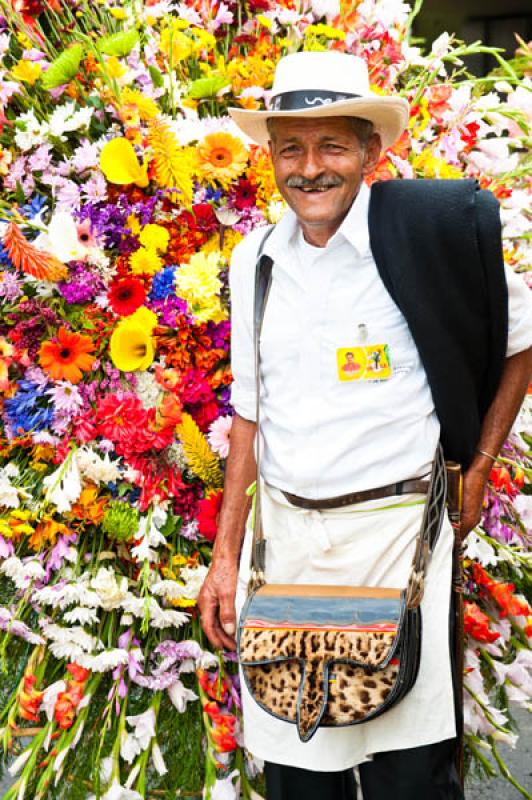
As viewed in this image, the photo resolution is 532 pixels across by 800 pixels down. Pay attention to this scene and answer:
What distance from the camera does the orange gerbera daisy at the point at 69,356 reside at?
9.25 ft

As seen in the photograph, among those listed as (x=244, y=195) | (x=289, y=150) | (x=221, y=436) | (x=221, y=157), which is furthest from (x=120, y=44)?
(x=221, y=436)

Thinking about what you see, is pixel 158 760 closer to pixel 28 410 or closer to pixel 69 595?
pixel 69 595

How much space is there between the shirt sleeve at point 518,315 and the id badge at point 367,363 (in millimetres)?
273

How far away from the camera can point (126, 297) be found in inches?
111

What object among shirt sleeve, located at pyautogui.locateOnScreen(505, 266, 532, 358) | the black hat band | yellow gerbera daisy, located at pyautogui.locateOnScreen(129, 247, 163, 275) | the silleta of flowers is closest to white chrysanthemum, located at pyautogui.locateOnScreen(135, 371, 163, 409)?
the silleta of flowers

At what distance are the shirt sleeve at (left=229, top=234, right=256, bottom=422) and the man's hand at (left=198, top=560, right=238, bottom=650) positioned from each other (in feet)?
1.09

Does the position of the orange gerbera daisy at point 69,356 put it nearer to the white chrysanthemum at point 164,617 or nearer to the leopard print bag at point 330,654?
the white chrysanthemum at point 164,617

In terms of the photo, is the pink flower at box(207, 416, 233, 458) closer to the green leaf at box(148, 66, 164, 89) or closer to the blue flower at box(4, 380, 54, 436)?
the blue flower at box(4, 380, 54, 436)

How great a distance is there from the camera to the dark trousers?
7.18 feet

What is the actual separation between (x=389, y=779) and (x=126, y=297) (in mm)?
1272

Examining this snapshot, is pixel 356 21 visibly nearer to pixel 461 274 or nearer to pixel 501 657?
pixel 461 274

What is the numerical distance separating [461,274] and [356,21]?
3.81 ft

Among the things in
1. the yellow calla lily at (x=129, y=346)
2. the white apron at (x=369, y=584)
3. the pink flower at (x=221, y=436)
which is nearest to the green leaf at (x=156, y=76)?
the yellow calla lily at (x=129, y=346)

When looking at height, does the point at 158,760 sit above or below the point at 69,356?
below
